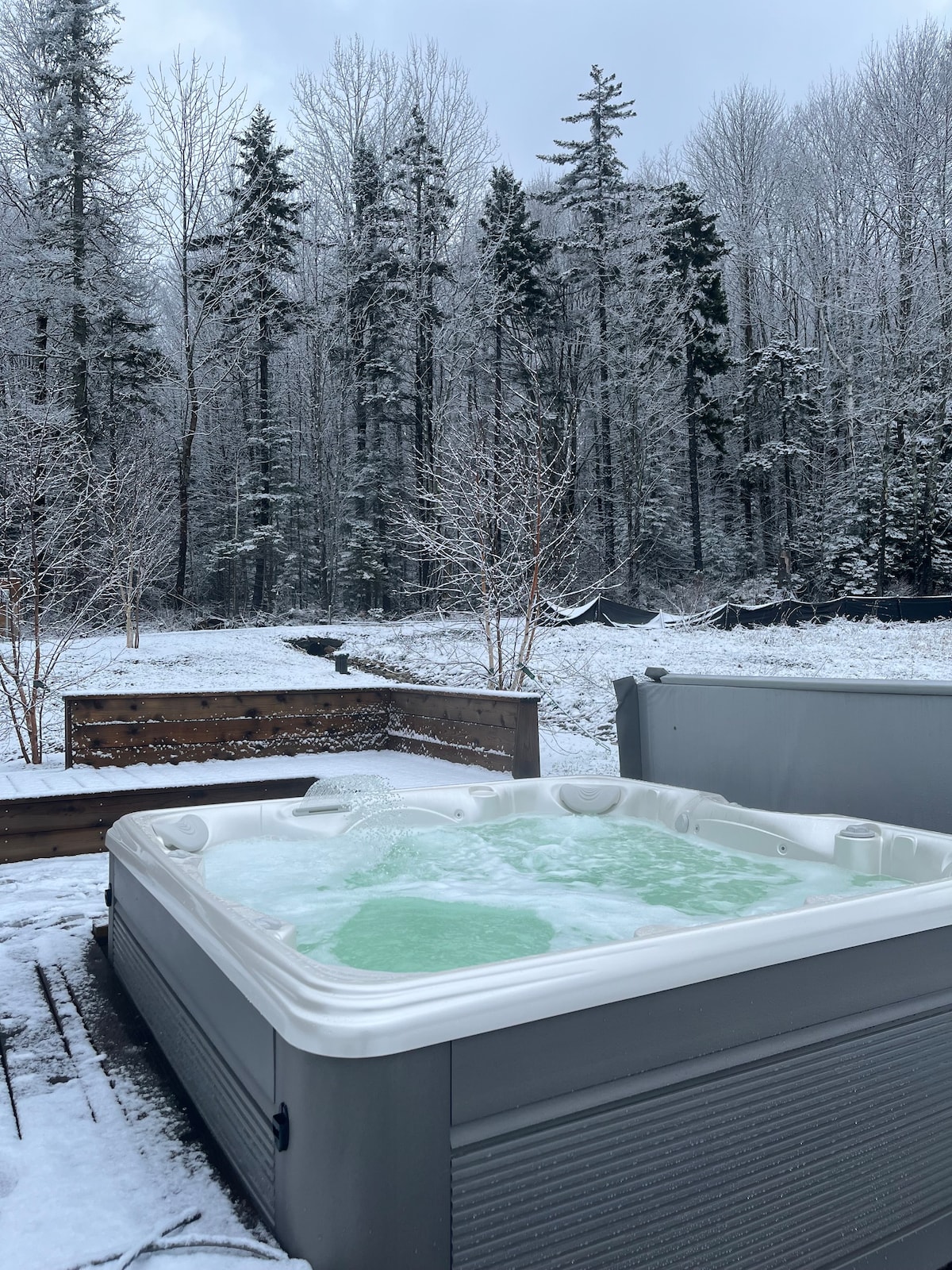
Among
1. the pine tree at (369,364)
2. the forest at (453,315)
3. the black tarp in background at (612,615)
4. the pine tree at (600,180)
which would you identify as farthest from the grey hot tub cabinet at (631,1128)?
the pine tree at (600,180)

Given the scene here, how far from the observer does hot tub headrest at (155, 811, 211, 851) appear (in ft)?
7.42

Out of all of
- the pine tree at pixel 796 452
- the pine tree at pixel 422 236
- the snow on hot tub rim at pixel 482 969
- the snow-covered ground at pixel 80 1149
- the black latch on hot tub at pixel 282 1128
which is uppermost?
the pine tree at pixel 422 236

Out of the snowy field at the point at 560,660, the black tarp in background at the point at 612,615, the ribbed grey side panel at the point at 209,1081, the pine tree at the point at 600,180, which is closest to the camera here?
the ribbed grey side panel at the point at 209,1081

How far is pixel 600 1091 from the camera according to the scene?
1.06 m

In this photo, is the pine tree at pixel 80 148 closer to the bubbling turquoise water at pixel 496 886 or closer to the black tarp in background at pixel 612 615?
the black tarp in background at pixel 612 615

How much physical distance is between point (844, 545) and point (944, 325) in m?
2.92

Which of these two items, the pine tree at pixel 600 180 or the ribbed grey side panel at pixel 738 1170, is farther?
the pine tree at pixel 600 180

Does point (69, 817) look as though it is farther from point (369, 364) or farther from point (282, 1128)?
point (369, 364)

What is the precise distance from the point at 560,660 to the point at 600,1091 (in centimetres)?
618

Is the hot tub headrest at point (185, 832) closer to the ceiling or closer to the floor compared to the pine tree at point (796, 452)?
closer to the floor

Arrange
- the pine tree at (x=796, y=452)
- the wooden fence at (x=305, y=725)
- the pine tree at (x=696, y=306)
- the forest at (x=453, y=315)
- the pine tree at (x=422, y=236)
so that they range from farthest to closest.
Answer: the pine tree at (x=696, y=306)
the pine tree at (x=796, y=452)
the pine tree at (x=422, y=236)
the forest at (x=453, y=315)
the wooden fence at (x=305, y=725)

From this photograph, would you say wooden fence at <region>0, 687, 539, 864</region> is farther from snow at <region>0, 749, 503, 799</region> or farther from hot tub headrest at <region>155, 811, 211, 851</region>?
hot tub headrest at <region>155, 811, 211, 851</region>

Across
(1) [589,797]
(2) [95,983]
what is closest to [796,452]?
(1) [589,797]

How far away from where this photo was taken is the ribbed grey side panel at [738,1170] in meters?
1.00
